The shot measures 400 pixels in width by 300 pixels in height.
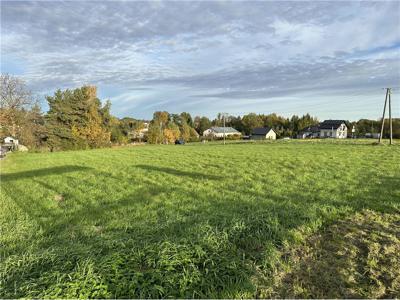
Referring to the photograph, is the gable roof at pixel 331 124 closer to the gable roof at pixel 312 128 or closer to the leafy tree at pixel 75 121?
the gable roof at pixel 312 128

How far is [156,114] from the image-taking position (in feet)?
265

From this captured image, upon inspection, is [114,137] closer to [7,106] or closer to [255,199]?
[7,106]

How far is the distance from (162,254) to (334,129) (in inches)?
3528

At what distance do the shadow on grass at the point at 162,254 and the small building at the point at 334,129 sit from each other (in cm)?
8465

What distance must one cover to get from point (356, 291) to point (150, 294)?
6.91ft

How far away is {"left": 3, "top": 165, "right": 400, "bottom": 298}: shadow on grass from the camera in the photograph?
2850mm

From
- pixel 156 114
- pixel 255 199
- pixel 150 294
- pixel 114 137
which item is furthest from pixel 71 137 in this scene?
pixel 150 294

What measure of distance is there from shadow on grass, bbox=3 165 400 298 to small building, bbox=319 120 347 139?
8465 centimetres

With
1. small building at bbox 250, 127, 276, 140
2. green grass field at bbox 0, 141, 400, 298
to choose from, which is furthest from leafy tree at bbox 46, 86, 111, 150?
small building at bbox 250, 127, 276, 140

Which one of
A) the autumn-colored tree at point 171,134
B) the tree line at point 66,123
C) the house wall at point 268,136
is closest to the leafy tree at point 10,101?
the tree line at point 66,123

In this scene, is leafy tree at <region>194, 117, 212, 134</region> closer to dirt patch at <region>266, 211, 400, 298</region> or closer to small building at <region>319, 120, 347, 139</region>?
small building at <region>319, 120, 347, 139</region>


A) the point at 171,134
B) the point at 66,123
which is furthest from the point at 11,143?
the point at 171,134

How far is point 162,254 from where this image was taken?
3.37 m

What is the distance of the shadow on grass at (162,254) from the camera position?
9.35 feet
